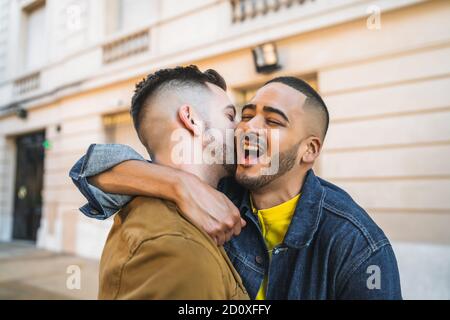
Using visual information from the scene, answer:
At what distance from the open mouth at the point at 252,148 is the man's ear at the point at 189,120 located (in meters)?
0.16

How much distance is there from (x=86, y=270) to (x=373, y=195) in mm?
4269

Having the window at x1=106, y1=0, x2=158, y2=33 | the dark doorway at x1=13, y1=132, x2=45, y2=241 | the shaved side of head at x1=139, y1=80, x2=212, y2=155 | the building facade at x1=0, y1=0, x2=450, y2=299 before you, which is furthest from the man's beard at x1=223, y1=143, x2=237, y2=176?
the dark doorway at x1=13, y1=132, x2=45, y2=241

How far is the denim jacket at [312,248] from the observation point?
1.12m

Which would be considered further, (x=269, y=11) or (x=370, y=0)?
(x=269, y=11)

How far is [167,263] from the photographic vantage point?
2.95 ft

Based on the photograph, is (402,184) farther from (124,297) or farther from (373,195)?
(124,297)

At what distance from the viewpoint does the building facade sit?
3.58m

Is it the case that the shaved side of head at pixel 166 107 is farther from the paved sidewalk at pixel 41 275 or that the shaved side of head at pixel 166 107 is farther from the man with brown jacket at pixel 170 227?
the paved sidewalk at pixel 41 275

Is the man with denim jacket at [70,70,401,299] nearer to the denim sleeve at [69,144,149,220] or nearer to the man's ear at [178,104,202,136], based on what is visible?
the denim sleeve at [69,144,149,220]

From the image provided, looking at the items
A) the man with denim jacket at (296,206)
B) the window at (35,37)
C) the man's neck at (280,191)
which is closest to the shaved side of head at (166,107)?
the man with denim jacket at (296,206)

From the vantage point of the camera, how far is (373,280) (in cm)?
110

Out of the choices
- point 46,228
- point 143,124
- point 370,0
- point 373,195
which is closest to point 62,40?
point 46,228

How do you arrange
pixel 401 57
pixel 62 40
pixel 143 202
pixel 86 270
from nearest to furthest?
1. pixel 143 202
2. pixel 401 57
3. pixel 86 270
4. pixel 62 40

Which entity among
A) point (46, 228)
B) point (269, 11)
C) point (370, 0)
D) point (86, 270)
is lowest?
point (86, 270)
